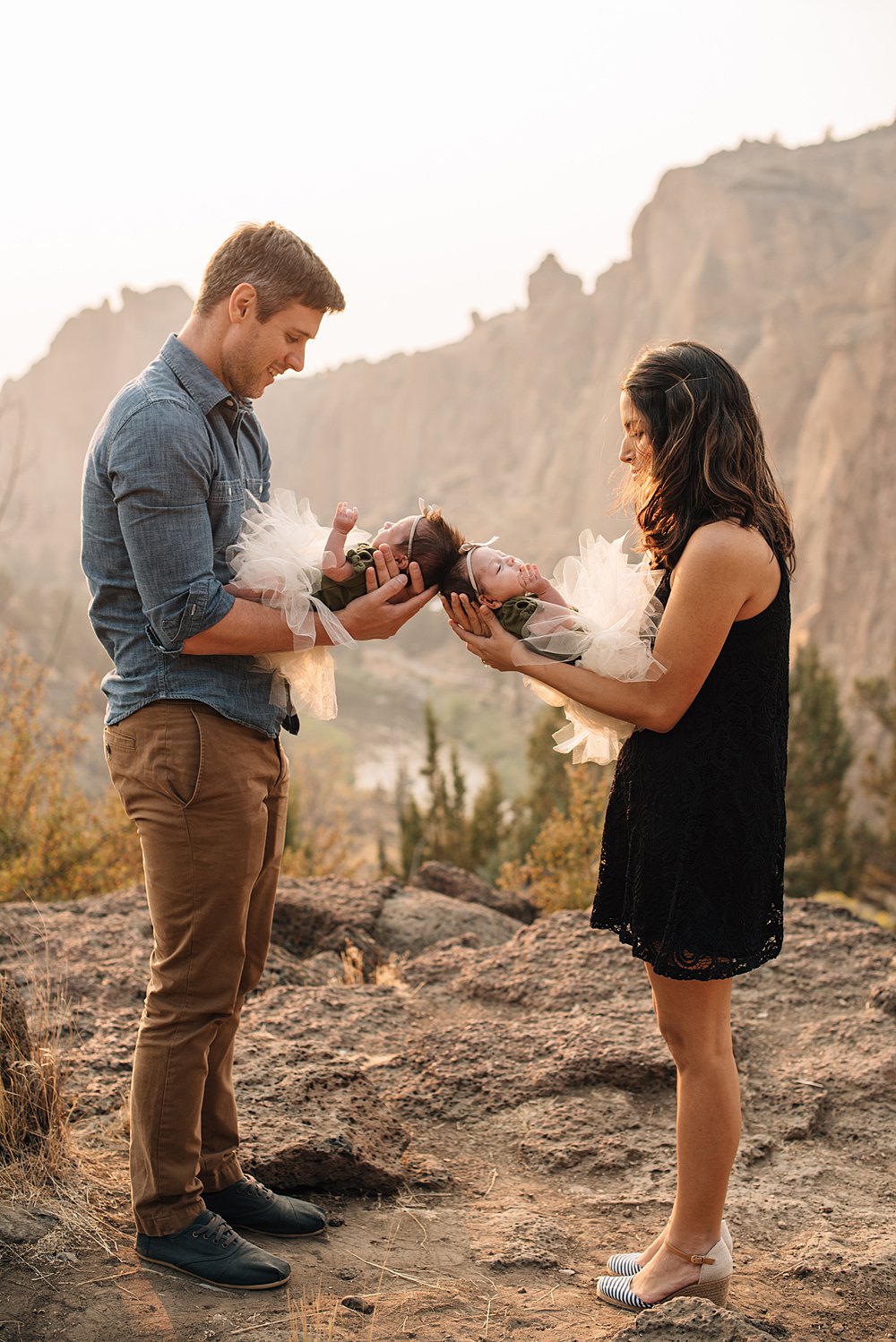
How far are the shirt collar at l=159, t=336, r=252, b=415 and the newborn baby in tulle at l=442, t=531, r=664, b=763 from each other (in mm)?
677

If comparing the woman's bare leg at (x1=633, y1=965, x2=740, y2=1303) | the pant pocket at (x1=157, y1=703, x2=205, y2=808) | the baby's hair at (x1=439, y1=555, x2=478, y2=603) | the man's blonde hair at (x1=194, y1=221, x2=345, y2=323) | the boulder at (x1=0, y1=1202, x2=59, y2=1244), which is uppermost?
the man's blonde hair at (x1=194, y1=221, x2=345, y2=323)

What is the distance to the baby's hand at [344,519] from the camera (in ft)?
8.54

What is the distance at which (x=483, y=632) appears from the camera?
2.69m

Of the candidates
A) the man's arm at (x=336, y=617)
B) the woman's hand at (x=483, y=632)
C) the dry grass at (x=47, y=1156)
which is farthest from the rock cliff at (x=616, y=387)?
the dry grass at (x=47, y=1156)

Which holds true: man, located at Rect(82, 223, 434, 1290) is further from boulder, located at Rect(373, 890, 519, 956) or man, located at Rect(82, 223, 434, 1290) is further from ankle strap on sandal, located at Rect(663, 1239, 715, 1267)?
boulder, located at Rect(373, 890, 519, 956)

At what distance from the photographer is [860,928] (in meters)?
5.08

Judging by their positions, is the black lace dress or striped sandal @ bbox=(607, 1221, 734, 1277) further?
striped sandal @ bbox=(607, 1221, 734, 1277)

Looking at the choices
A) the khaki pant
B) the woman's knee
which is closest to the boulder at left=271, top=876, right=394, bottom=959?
the khaki pant

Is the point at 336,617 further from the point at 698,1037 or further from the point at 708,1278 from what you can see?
the point at 708,1278

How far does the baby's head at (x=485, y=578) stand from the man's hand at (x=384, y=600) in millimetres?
85

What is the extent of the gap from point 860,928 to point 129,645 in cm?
377

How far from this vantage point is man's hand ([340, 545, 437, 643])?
2.60m

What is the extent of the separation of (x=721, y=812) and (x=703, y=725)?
186 mm

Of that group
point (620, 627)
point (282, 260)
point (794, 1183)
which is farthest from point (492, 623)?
point (794, 1183)
